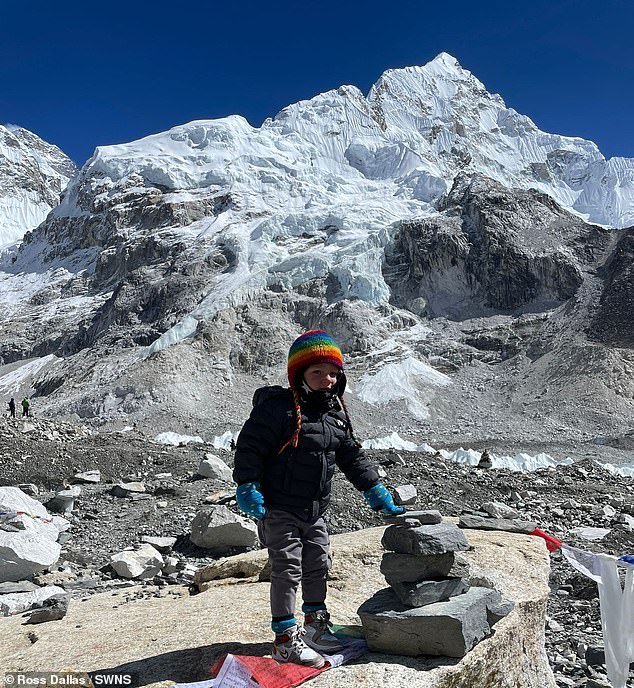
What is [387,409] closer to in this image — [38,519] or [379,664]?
[38,519]

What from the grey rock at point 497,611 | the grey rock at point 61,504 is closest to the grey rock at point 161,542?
the grey rock at point 61,504

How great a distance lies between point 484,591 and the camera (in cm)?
370

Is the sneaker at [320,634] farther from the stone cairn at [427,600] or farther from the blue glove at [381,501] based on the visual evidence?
the blue glove at [381,501]

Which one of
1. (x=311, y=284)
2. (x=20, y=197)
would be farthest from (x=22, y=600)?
(x=20, y=197)

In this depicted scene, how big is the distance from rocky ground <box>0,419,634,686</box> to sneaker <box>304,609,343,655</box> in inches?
Answer: 106

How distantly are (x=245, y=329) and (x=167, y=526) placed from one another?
49.8 m

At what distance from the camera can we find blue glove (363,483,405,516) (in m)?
3.89

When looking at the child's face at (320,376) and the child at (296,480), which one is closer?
the child at (296,480)

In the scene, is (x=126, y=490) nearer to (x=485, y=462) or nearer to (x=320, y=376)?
(x=320, y=376)

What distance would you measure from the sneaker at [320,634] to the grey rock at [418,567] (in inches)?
19.8

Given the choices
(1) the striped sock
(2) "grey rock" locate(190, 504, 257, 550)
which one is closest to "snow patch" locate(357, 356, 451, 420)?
(2) "grey rock" locate(190, 504, 257, 550)

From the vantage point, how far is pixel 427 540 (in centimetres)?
350

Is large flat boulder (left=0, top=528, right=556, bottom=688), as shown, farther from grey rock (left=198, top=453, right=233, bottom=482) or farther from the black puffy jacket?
grey rock (left=198, top=453, right=233, bottom=482)

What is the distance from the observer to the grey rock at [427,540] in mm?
3490
